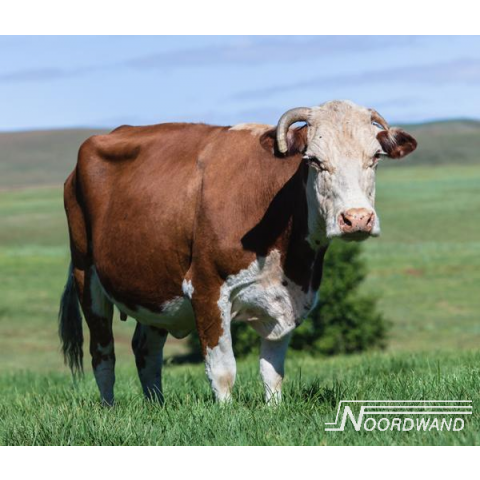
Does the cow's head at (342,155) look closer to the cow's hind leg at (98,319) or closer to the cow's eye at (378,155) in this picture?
the cow's eye at (378,155)

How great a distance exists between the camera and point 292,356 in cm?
→ 3403

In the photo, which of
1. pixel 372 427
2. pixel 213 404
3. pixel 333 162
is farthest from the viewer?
pixel 213 404

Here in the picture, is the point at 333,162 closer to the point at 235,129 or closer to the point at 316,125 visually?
the point at 316,125

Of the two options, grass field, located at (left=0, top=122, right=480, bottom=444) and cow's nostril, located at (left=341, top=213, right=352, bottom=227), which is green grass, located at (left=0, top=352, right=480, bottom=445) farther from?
cow's nostril, located at (left=341, top=213, right=352, bottom=227)

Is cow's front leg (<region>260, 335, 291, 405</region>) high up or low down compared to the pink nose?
down

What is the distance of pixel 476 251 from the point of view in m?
70.2

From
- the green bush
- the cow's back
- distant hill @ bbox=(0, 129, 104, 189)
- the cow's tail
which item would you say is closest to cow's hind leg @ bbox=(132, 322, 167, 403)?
the cow's back

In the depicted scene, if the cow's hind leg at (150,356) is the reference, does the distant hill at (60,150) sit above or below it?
below

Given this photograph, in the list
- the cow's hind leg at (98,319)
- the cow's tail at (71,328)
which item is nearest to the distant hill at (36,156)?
the cow's tail at (71,328)

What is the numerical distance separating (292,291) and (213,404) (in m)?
1.14

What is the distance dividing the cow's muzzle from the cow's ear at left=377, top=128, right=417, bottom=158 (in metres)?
0.80

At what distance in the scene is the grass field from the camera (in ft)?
22.6

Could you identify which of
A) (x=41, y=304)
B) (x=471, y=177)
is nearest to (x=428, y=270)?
(x=41, y=304)

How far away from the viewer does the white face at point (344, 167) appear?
6691 millimetres
